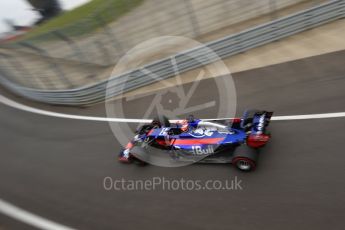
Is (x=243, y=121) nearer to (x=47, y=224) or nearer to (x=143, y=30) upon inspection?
(x=47, y=224)

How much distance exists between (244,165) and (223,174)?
548 mm

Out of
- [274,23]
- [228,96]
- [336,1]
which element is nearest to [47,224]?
[228,96]

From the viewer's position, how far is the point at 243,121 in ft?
25.7

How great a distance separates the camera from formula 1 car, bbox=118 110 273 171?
716 centimetres

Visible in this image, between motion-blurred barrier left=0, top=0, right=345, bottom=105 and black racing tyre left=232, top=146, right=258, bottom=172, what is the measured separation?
18.5 feet

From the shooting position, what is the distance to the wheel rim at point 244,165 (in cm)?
713

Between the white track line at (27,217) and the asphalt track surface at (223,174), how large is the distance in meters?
0.13

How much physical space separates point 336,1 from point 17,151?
37.2 feet

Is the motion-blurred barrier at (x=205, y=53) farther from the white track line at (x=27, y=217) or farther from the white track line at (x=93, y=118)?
the white track line at (x=27, y=217)
